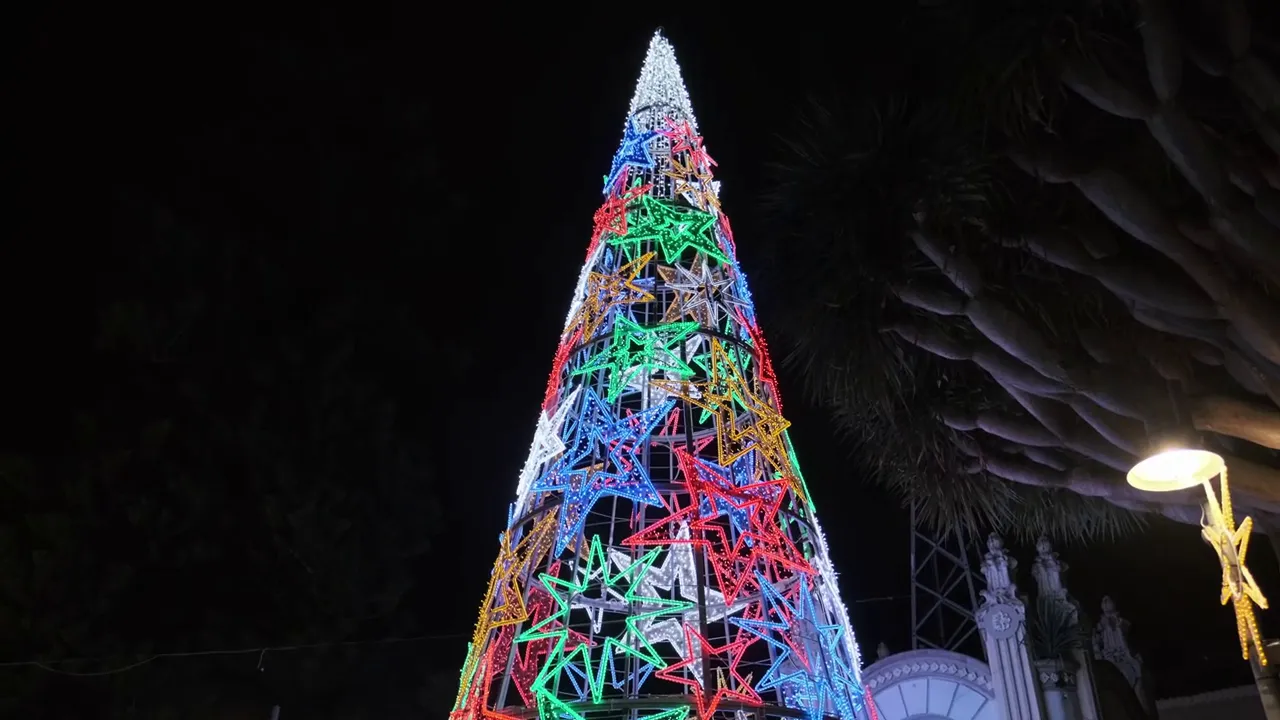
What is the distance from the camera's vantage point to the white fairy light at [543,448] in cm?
669

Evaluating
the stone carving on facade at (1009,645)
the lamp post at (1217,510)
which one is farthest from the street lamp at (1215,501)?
the stone carving on facade at (1009,645)

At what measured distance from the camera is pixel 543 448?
22.4 feet

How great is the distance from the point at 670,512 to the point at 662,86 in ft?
15.2

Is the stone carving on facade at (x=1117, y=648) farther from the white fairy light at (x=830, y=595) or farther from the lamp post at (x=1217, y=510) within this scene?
the lamp post at (x=1217, y=510)

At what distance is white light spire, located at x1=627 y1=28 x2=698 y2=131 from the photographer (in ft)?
29.0

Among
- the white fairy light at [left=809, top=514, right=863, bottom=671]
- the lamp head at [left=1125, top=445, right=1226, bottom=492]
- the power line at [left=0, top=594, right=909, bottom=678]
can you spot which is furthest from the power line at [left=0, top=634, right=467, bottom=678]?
the lamp head at [left=1125, top=445, right=1226, bottom=492]

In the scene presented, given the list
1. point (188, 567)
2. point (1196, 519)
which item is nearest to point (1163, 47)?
point (1196, 519)

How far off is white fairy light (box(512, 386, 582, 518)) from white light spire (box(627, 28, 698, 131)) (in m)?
3.37

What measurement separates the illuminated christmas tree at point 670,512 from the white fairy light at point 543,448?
0.02m

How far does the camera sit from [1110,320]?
236 inches

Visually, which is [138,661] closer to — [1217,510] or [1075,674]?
[1075,674]

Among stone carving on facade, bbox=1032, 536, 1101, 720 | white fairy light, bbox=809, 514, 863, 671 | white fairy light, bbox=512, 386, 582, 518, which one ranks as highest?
white fairy light, bbox=512, 386, 582, 518

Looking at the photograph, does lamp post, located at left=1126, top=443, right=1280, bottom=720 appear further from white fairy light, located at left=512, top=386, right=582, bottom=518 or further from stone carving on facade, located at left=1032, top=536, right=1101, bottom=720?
stone carving on facade, located at left=1032, top=536, right=1101, bottom=720

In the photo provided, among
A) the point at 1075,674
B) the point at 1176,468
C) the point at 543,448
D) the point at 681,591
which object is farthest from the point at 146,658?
the point at 1176,468
